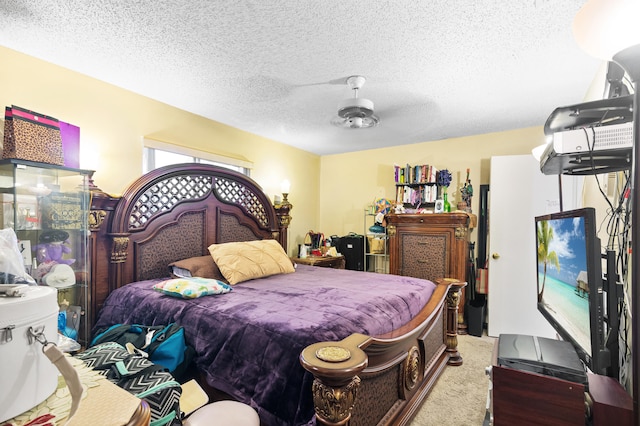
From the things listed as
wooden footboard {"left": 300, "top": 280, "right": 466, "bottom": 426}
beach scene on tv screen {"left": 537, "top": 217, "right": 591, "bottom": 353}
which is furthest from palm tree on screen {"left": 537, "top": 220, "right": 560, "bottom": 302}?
wooden footboard {"left": 300, "top": 280, "right": 466, "bottom": 426}

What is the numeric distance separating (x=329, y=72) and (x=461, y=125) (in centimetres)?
197

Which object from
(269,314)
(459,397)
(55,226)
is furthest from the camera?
(459,397)

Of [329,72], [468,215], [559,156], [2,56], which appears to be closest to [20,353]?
[559,156]

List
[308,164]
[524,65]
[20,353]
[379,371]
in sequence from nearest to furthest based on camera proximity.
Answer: [20,353]
[379,371]
[524,65]
[308,164]

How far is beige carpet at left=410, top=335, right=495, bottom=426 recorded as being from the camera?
1.92 meters

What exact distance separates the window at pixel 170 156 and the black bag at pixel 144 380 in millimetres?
2076

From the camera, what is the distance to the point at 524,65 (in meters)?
2.19

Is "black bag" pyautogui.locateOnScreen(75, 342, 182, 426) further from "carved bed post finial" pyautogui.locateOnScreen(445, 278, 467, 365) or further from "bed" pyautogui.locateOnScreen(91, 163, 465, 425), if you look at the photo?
"carved bed post finial" pyautogui.locateOnScreen(445, 278, 467, 365)

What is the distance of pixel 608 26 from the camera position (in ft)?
2.82

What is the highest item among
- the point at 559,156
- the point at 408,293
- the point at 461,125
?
the point at 461,125

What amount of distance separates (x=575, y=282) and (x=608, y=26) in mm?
880

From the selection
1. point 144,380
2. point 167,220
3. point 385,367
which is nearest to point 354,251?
point 167,220

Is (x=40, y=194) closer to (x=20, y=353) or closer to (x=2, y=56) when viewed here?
(x=2, y=56)

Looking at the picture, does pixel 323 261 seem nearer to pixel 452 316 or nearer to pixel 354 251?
pixel 354 251
